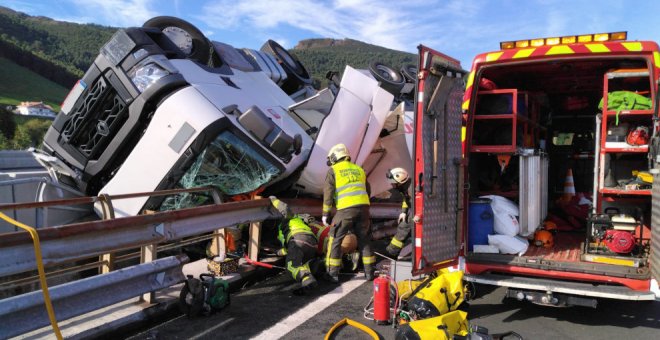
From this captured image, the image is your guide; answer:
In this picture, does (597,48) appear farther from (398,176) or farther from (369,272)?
(369,272)

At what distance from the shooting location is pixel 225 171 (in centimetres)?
489

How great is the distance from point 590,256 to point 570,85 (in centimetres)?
267

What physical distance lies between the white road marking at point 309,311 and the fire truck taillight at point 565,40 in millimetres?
2575

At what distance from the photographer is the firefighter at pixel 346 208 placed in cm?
479

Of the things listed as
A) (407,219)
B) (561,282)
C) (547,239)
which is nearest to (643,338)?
(561,282)

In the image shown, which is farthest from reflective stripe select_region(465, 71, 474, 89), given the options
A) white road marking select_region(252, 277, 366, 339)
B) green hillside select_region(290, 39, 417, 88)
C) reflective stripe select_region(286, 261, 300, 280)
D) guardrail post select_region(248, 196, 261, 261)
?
green hillside select_region(290, 39, 417, 88)

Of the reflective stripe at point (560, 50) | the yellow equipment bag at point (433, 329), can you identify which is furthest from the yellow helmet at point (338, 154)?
the yellow equipment bag at point (433, 329)

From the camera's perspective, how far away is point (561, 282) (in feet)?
11.7

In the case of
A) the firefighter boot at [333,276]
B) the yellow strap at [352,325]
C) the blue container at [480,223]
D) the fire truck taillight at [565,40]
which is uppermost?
the fire truck taillight at [565,40]

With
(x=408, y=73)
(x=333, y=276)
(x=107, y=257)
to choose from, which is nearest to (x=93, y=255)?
(x=107, y=257)

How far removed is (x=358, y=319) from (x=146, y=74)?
314 cm

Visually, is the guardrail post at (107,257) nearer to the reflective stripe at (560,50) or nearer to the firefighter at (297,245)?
the firefighter at (297,245)

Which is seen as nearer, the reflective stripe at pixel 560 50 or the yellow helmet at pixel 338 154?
the reflective stripe at pixel 560 50

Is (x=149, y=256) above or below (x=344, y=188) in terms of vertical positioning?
below
